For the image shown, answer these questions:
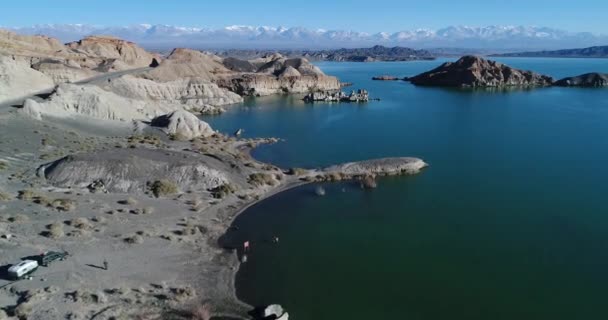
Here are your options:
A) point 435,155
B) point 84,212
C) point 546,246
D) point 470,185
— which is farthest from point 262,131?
point 546,246

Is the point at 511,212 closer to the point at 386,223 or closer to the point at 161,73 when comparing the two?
the point at 386,223

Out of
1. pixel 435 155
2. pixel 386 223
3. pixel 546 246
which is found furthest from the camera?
pixel 435 155

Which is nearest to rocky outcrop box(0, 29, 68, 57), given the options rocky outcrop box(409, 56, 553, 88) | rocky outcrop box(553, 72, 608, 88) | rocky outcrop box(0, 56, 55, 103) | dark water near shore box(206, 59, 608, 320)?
rocky outcrop box(0, 56, 55, 103)

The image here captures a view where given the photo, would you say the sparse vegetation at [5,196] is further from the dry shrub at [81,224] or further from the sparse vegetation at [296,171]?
the sparse vegetation at [296,171]

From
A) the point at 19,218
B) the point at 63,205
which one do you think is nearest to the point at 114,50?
the point at 63,205

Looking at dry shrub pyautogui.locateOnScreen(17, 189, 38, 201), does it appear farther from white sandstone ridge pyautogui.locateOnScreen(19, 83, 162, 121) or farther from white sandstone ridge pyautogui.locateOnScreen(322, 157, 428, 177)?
white sandstone ridge pyautogui.locateOnScreen(322, 157, 428, 177)

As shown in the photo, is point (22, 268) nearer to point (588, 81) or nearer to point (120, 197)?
point (120, 197)
